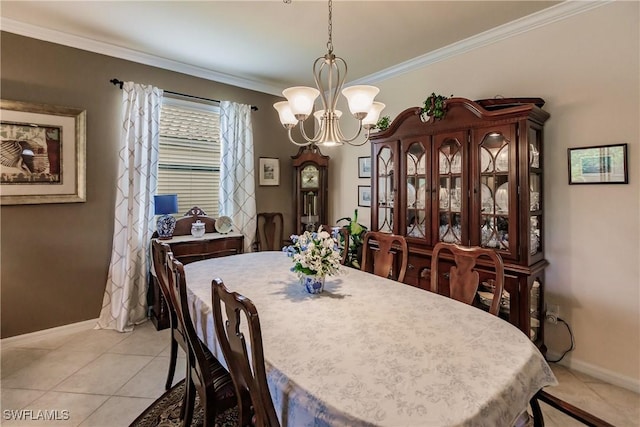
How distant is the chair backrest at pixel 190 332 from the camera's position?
1459mm

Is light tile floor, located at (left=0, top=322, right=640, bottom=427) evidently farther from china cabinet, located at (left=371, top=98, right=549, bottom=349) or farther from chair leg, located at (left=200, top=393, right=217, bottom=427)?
chair leg, located at (left=200, top=393, right=217, bottom=427)

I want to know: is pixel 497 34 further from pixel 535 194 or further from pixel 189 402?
pixel 189 402

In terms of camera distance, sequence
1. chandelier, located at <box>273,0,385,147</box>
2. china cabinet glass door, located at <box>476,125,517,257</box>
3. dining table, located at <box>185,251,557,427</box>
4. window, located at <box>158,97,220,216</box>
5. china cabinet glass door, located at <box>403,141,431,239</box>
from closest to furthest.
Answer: dining table, located at <box>185,251,557,427</box>, chandelier, located at <box>273,0,385,147</box>, china cabinet glass door, located at <box>476,125,517,257</box>, china cabinet glass door, located at <box>403,141,431,239</box>, window, located at <box>158,97,220,216</box>

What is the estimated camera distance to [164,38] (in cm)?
286

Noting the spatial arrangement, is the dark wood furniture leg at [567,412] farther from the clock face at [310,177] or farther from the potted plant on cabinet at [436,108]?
the clock face at [310,177]

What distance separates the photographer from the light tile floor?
1.92m

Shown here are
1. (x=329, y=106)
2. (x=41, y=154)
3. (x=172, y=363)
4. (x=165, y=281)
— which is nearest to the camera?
(x=165, y=281)

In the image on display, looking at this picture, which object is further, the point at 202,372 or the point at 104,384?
the point at 104,384

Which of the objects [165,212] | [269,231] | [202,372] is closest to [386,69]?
[269,231]

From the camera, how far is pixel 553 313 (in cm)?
245

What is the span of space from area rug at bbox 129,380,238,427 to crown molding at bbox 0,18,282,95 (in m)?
3.17

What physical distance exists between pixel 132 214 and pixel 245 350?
2733mm

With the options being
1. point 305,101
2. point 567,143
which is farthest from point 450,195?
point 305,101

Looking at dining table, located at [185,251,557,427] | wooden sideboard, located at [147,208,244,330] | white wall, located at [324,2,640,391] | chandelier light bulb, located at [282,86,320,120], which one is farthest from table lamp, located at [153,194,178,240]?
white wall, located at [324,2,640,391]
